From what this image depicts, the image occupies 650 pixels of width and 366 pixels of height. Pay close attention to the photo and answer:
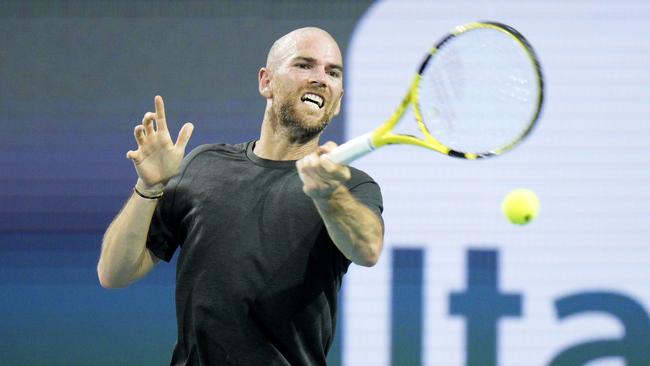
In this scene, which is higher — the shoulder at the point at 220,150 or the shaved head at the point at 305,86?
the shaved head at the point at 305,86

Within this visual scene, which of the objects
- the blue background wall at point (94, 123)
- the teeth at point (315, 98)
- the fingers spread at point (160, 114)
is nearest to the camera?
the fingers spread at point (160, 114)

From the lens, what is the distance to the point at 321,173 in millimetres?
2215

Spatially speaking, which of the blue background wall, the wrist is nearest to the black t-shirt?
the wrist

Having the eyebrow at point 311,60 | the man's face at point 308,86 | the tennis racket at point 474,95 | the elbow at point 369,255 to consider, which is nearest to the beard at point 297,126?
the man's face at point 308,86

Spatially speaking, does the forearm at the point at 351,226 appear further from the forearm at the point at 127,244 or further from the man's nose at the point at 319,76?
the forearm at the point at 127,244

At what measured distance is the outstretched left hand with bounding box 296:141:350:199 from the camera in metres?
2.20

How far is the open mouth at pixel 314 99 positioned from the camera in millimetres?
2742

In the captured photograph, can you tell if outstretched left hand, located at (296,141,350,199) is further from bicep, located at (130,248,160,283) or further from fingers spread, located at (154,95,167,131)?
bicep, located at (130,248,160,283)

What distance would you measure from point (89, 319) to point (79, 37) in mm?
1185

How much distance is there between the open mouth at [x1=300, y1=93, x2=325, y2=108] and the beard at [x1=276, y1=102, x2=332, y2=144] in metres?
0.03

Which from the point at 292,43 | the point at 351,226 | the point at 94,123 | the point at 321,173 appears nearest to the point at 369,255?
the point at 351,226

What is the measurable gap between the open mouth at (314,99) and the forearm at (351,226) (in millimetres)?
408

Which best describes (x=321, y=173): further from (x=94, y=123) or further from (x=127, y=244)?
(x=94, y=123)

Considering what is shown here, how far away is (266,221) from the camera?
260 cm
